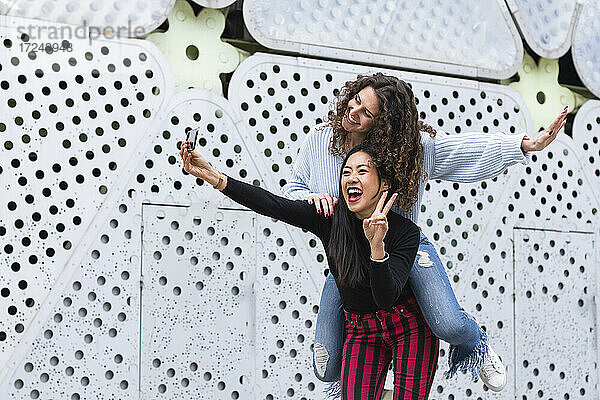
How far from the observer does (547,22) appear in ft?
14.3

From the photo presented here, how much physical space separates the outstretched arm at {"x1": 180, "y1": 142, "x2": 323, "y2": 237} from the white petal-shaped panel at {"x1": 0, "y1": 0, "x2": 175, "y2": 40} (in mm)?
1406

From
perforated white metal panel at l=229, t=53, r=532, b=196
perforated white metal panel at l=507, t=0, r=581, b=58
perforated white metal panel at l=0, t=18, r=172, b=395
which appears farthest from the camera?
perforated white metal panel at l=507, t=0, r=581, b=58

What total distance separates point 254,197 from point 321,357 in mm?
601

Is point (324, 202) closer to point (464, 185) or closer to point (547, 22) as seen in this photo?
point (464, 185)

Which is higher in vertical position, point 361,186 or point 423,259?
point 361,186

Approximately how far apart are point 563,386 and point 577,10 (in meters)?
2.01

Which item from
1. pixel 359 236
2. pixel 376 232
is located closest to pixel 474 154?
pixel 359 236

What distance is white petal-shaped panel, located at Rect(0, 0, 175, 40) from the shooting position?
10.9ft

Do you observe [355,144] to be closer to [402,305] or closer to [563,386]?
[402,305]

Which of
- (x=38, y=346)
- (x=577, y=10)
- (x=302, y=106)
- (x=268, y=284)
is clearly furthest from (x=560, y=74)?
(x=38, y=346)

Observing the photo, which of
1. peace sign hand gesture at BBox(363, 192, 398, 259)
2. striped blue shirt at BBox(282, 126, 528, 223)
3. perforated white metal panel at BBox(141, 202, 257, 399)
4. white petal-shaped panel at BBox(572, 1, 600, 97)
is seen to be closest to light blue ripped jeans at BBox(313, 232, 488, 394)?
striped blue shirt at BBox(282, 126, 528, 223)

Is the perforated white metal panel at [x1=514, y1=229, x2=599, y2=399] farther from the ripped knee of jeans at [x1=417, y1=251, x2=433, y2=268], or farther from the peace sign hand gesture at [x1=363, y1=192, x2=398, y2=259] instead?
the peace sign hand gesture at [x1=363, y1=192, x2=398, y2=259]

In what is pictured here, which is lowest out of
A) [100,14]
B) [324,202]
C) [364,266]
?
[364,266]

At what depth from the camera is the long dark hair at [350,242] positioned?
89.6 inches
